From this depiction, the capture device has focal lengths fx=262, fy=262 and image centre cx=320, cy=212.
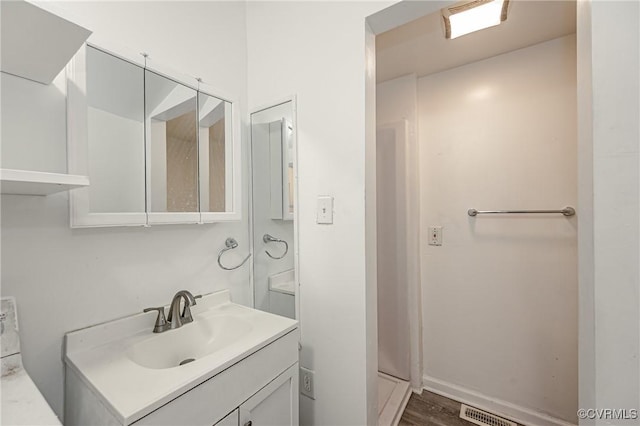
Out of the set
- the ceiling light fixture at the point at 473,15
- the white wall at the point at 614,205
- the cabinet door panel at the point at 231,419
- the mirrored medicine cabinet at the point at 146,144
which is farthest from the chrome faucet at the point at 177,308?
the ceiling light fixture at the point at 473,15

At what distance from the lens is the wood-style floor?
1.56 metres

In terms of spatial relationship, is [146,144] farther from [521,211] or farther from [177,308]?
[521,211]

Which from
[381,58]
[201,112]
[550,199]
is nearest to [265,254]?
[201,112]

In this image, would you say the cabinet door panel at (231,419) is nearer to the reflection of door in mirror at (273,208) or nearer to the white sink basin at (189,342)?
the white sink basin at (189,342)

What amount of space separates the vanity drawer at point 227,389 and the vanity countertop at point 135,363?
0.02 m

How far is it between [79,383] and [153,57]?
4.03ft

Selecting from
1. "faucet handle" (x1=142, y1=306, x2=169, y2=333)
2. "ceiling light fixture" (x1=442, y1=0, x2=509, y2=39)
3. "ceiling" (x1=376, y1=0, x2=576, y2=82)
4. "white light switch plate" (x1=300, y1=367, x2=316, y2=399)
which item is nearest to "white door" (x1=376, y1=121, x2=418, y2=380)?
"ceiling" (x1=376, y1=0, x2=576, y2=82)

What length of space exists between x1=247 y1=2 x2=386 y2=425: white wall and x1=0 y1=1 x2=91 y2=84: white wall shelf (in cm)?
84

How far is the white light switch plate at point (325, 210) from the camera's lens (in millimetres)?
1214

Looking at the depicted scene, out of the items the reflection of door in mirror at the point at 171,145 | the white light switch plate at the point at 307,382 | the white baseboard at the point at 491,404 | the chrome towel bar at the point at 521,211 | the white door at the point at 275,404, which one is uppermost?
the reflection of door in mirror at the point at 171,145

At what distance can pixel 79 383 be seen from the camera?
80 centimetres

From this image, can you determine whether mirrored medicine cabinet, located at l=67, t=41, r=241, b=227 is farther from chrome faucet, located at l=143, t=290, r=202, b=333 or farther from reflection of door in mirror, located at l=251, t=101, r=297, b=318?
chrome faucet, located at l=143, t=290, r=202, b=333

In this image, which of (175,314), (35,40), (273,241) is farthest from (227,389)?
(35,40)

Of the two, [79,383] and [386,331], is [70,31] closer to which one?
[79,383]
